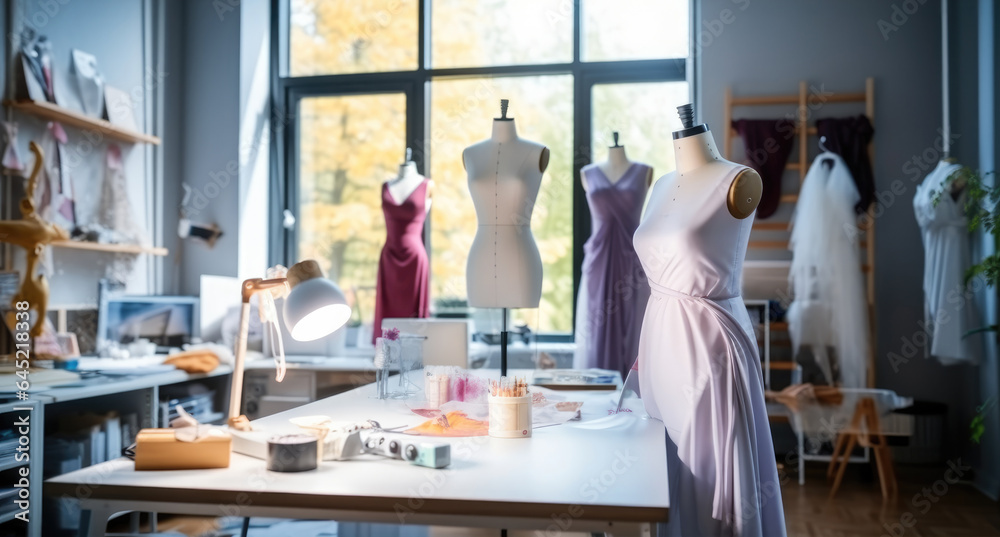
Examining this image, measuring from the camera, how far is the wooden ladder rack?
14.3 ft

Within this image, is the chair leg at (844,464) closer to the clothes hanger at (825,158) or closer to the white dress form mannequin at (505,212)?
the clothes hanger at (825,158)

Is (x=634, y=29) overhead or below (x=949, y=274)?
overhead

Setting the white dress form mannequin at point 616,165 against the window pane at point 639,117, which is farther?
the window pane at point 639,117

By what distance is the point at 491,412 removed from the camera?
1789 mm

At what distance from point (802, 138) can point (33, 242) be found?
12.6ft

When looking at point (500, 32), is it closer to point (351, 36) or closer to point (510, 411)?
point (351, 36)

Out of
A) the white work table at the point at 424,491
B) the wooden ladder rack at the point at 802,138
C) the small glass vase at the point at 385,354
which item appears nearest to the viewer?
the white work table at the point at 424,491

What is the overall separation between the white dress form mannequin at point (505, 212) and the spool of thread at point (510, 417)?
135 cm

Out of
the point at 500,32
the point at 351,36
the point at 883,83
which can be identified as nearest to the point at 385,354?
the point at 500,32

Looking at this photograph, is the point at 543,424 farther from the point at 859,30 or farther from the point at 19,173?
the point at 859,30

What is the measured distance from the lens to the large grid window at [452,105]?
16.0 feet

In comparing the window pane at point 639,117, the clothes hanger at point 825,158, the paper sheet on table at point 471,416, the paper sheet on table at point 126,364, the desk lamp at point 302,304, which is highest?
the window pane at point 639,117

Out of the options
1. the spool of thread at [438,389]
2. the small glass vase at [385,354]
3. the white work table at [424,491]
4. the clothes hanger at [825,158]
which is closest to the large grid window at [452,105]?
the clothes hanger at [825,158]

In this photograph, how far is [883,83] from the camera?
4.49 metres
